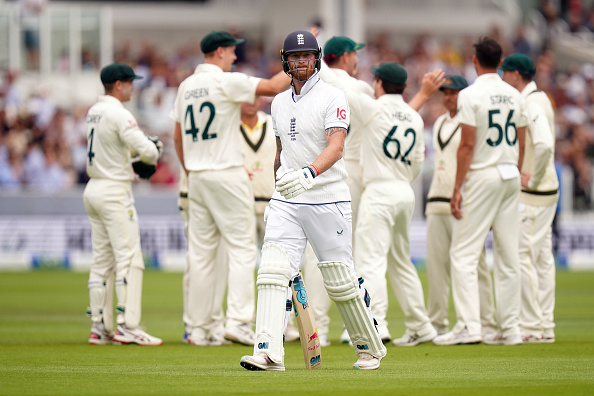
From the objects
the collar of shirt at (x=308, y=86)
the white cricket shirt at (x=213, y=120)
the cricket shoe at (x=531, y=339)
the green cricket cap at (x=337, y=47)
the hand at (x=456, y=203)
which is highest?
the green cricket cap at (x=337, y=47)

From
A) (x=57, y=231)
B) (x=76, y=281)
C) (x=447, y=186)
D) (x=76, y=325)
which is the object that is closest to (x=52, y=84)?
(x=57, y=231)

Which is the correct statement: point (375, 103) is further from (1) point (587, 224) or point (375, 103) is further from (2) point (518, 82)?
(1) point (587, 224)

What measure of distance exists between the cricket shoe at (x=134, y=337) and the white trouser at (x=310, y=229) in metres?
2.86

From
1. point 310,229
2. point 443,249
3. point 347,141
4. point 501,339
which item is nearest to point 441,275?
point 443,249

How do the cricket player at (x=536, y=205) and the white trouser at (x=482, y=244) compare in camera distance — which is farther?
the cricket player at (x=536, y=205)

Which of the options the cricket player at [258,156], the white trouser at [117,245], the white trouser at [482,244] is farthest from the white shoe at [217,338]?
the white trouser at [482,244]

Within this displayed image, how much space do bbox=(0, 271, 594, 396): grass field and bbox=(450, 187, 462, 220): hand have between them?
48.4 inches

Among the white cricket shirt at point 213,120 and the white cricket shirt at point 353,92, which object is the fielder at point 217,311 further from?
the white cricket shirt at point 353,92

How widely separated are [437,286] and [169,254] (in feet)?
35.8

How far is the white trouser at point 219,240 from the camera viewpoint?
970cm

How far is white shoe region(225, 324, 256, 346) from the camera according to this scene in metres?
9.66

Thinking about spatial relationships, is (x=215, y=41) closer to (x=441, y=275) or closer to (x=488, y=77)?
(x=488, y=77)

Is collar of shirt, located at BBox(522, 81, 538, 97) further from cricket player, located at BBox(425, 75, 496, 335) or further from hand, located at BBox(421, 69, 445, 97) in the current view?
hand, located at BBox(421, 69, 445, 97)

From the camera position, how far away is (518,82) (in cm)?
1048
